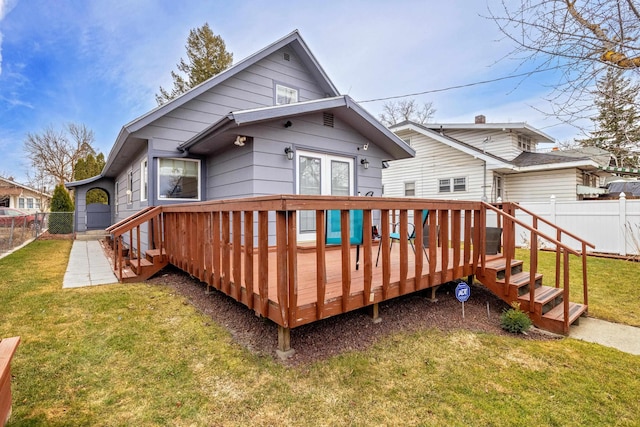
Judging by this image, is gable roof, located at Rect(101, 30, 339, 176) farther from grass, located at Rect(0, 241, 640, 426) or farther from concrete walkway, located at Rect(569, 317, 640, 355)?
concrete walkway, located at Rect(569, 317, 640, 355)

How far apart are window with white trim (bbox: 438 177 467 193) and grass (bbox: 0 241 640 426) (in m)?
10.5

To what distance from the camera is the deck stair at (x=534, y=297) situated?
366 cm

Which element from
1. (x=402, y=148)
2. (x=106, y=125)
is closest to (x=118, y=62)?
(x=106, y=125)

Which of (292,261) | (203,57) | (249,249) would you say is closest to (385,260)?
(292,261)

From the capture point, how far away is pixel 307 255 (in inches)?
206

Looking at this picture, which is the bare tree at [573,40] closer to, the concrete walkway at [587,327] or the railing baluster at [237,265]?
the concrete walkway at [587,327]

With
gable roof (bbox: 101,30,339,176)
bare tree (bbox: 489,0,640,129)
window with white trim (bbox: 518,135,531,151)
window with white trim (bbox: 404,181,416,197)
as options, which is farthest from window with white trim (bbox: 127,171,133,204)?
window with white trim (bbox: 518,135,531,151)

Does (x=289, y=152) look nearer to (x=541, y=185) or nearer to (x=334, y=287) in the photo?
(x=334, y=287)

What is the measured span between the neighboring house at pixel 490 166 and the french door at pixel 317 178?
7739mm

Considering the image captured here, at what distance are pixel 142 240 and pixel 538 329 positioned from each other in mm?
7623

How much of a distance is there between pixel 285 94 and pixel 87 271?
19.9 ft

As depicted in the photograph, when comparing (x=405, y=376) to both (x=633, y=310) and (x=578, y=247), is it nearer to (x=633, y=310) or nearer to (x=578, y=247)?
(x=633, y=310)

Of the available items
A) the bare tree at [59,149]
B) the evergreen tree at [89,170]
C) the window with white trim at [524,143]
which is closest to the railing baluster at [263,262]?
the window with white trim at [524,143]

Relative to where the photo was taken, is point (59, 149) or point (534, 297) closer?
point (534, 297)
